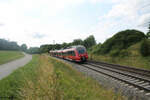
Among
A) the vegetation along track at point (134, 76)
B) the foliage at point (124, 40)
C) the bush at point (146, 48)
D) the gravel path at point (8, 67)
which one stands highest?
the foliage at point (124, 40)

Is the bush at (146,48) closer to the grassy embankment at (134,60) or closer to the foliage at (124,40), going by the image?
the grassy embankment at (134,60)

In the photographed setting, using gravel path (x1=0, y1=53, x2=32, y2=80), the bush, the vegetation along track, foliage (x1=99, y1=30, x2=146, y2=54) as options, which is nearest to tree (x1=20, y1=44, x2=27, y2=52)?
gravel path (x1=0, y1=53, x2=32, y2=80)

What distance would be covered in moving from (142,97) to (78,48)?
444 inches

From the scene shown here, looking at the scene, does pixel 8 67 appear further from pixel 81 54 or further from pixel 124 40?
pixel 124 40

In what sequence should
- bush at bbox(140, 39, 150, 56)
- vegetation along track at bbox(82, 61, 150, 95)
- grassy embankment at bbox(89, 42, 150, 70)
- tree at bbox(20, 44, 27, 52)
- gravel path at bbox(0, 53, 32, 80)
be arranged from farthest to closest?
tree at bbox(20, 44, 27, 52) < bush at bbox(140, 39, 150, 56) < grassy embankment at bbox(89, 42, 150, 70) < gravel path at bbox(0, 53, 32, 80) < vegetation along track at bbox(82, 61, 150, 95)

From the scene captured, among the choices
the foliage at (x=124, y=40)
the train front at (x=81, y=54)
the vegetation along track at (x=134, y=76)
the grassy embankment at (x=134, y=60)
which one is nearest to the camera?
the vegetation along track at (x=134, y=76)

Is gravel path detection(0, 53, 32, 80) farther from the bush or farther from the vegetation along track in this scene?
the bush

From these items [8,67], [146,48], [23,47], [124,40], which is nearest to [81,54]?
[146,48]

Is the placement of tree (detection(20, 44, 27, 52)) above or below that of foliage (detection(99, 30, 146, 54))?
above

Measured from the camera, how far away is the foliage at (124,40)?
21978mm

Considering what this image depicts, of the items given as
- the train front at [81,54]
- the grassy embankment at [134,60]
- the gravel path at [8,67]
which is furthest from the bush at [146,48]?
the gravel path at [8,67]

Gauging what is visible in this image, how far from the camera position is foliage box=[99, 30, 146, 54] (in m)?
22.0

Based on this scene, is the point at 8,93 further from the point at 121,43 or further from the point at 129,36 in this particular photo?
the point at 129,36

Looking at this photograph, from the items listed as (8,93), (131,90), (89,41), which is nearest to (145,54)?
(131,90)
